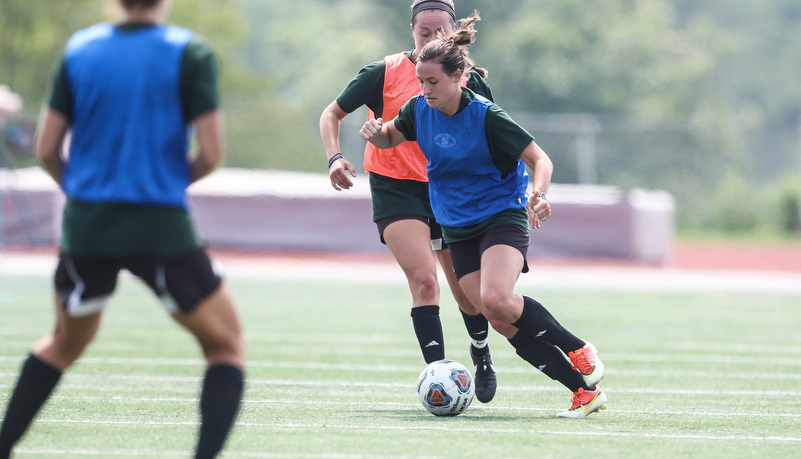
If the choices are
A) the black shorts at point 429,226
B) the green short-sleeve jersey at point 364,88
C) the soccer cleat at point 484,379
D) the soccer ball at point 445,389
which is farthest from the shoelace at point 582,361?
the green short-sleeve jersey at point 364,88

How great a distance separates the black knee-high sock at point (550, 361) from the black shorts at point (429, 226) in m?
0.93

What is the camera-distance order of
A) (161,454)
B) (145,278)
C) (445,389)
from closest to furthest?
(145,278), (161,454), (445,389)

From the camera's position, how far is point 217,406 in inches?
150

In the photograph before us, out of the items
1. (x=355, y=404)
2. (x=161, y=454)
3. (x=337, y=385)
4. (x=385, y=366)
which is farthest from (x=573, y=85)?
(x=161, y=454)

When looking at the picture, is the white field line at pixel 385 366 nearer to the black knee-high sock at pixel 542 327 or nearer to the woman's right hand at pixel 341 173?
the black knee-high sock at pixel 542 327

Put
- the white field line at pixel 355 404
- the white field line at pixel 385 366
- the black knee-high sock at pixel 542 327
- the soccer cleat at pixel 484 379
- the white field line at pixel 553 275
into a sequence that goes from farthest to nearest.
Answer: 1. the white field line at pixel 553 275
2. the white field line at pixel 385 366
3. the soccer cleat at pixel 484 379
4. the white field line at pixel 355 404
5. the black knee-high sock at pixel 542 327

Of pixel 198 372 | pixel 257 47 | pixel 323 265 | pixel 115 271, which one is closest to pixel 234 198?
pixel 323 265

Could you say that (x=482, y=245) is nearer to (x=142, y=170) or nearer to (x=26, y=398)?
(x=142, y=170)

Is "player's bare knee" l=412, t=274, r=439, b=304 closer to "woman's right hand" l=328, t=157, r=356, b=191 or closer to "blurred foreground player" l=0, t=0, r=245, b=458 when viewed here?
"woman's right hand" l=328, t=157, r=356, b=191

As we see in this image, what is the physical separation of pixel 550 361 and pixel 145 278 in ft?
8.64

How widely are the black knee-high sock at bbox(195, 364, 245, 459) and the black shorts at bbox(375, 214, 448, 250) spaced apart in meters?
2.48

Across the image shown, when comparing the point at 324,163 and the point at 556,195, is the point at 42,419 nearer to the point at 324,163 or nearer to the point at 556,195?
the point at 556,195

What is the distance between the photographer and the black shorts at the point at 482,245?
222 inches

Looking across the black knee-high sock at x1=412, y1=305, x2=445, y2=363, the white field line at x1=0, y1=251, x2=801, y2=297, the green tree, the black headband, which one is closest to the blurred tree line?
the green tree
